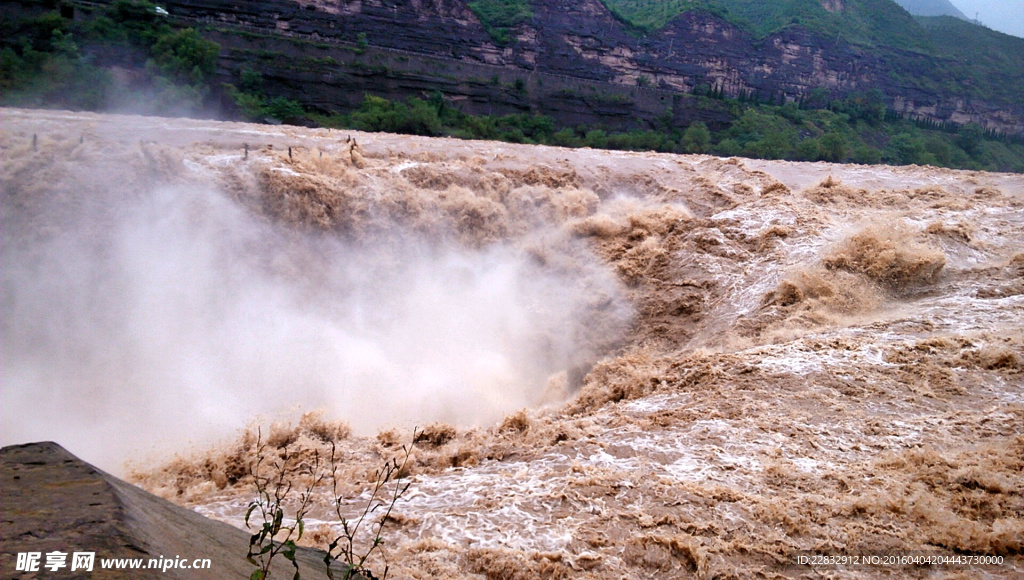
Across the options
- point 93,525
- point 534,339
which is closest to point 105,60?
point 534,339

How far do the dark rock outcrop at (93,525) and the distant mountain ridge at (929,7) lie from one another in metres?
61.6

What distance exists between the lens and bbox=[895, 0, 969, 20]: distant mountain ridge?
51694mm

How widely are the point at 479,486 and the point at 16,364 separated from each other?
5273 mm

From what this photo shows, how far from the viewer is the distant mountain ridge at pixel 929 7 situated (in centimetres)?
5169

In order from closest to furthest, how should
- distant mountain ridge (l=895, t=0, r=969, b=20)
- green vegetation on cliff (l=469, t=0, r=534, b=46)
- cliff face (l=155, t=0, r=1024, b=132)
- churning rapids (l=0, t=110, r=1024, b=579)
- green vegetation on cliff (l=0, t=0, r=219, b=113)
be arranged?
churning rapids (l=0, t=110, r=1024, b=579) < green vegetation on cliff (l=0, t=0, r=219, b=113) < cliff face (l=155, t=0, r=1024, b=132) < green vegetation on cliff (l=469, t=0, r=534, b=46) < distant mountain ridge (l=895, t=0, r=969, b=20)

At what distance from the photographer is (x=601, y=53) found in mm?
39875

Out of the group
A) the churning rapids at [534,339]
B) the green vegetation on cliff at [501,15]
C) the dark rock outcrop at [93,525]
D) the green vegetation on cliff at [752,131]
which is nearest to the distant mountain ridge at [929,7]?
the green vegetation on cliff at [752,131]

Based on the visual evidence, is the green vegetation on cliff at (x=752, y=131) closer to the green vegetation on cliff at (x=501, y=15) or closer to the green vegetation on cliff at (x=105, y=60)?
the green vegetation on cliff at (x=105, y=60)

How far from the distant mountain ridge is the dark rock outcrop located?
6159 centimetres

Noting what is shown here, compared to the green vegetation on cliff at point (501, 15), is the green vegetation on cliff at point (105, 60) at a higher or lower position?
lower

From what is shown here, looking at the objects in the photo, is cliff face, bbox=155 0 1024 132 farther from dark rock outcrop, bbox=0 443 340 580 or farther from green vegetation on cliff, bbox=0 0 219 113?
dark rock outcrop, bbox=0 443 340 580

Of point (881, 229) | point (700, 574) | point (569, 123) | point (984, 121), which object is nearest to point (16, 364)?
point (700, 574)

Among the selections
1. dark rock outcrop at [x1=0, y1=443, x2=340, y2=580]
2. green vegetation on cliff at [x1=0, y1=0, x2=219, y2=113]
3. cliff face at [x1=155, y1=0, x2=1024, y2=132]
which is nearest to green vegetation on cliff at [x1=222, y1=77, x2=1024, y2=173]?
cliff face at [x1=155, y1=0, x2=1024, y2=132]

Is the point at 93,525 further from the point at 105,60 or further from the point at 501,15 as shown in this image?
the point at 501,15
